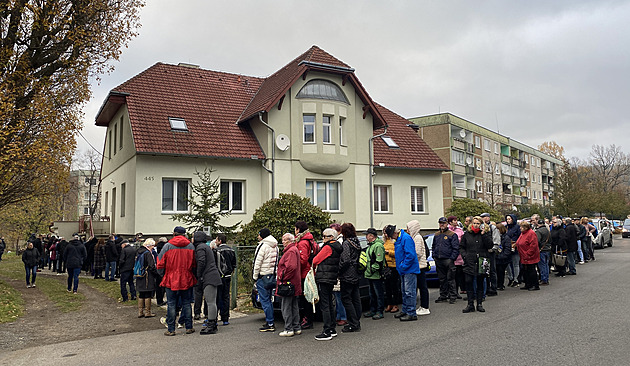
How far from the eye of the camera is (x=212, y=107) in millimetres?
23203

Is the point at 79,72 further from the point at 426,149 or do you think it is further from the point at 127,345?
the point at 426,149

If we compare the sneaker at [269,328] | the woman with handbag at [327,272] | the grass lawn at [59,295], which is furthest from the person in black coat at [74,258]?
the woman with handbag at [327,272]

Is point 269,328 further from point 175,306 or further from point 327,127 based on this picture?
point 327,127

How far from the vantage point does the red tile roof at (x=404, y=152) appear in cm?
2529

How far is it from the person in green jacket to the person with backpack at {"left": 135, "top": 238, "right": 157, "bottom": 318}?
458 centimetres

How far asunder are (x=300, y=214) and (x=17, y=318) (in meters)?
7.80

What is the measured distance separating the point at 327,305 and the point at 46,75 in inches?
534

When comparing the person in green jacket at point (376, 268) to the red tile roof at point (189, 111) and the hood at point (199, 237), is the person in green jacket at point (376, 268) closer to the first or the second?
the hood at point (199, 237)

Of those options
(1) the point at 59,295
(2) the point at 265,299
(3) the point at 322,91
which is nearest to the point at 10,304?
(1) the point at 59,295

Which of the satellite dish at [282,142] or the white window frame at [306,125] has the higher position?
the white window frame at [306,125]

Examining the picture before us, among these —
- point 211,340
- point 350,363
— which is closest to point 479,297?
point 350,363

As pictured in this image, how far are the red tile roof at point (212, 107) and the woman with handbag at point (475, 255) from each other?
507 inches

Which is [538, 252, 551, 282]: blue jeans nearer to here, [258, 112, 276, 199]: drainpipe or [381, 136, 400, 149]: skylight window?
[258, 112, 276, 199]: drainpipe

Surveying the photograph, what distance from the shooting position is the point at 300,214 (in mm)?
15250
